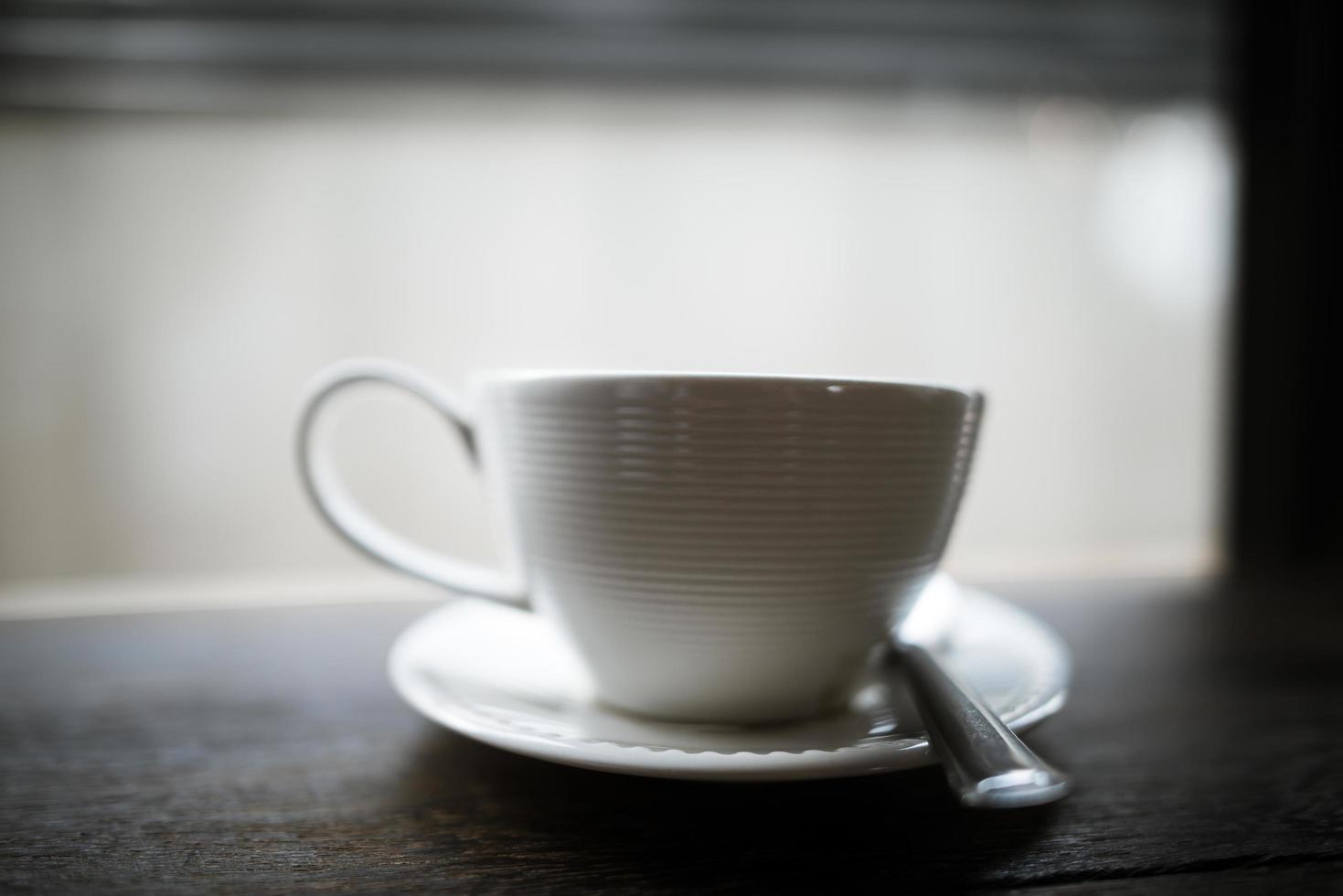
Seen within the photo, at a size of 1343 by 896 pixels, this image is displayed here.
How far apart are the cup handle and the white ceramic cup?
3cm

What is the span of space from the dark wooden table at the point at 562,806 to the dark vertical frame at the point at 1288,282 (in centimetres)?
86

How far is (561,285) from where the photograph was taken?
1.49 metres

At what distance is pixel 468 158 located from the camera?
149 centimetres

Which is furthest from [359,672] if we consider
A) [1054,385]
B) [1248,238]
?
[1054,385]

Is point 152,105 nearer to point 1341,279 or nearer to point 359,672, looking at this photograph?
point 359,672

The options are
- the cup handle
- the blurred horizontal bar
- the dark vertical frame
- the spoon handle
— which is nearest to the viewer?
the spoon handle

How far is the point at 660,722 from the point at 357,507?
0.47 feet

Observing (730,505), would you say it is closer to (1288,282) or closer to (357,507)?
(357,507)

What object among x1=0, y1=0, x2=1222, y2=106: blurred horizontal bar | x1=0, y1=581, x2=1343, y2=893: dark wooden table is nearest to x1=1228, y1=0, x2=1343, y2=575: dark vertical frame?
x1=0, y1=0, x2=1222, y2=106: blurred horizontal bar

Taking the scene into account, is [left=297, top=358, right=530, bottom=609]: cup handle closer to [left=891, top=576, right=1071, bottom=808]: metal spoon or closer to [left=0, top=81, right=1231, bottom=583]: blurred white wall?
[left=891, top=576, right=1071, bottom=808]: metal spoon

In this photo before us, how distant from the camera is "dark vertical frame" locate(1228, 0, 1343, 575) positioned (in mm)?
1077

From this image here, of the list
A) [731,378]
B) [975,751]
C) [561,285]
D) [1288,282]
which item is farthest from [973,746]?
[561,285]

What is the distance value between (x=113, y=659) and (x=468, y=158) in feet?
4.01

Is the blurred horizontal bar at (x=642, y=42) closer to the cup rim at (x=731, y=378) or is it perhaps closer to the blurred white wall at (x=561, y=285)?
the blurred white wall at (x=561, y=285)
